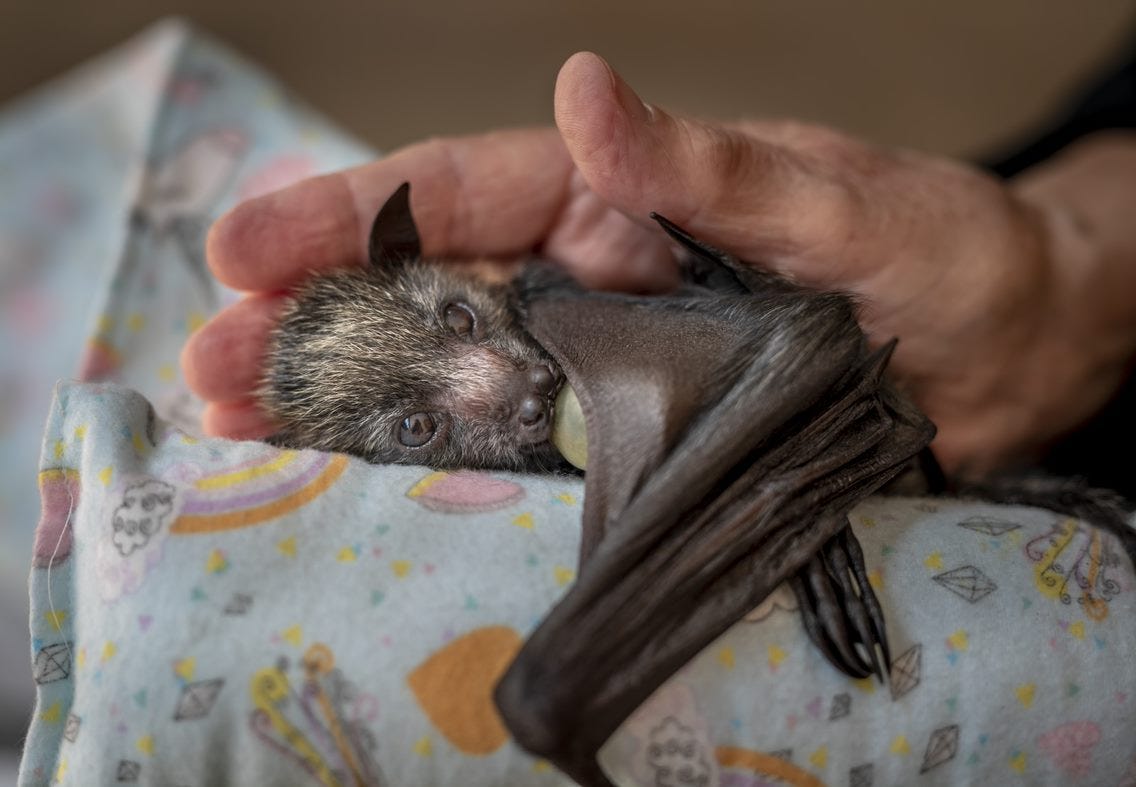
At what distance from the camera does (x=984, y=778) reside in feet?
2.92

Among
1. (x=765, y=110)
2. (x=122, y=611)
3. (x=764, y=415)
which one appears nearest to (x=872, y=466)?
(x=764, y=415)

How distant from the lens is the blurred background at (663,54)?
111 inches

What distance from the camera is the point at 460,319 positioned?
1376mm

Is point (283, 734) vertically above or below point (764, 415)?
below

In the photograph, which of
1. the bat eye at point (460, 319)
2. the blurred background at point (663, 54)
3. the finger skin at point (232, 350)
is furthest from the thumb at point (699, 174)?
the blurred background at point (663, 54)

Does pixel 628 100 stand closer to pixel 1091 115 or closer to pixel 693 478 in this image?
pixel 693 478

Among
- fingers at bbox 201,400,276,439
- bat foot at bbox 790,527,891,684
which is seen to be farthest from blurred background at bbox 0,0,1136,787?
bat foot at bbox 790,527,891,684

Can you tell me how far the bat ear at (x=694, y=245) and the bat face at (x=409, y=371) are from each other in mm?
234

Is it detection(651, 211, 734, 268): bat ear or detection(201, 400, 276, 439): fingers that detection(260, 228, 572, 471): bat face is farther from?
detection(651, 211, 734, 268): bat ear

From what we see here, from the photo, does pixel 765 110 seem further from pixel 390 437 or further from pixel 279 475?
pixel 279 475

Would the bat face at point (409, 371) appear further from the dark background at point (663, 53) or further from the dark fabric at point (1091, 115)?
the dark background at point (663, 53)

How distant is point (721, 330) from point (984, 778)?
51 centimetres

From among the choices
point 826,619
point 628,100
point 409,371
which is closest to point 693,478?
point 826,619

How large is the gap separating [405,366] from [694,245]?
46 cm
